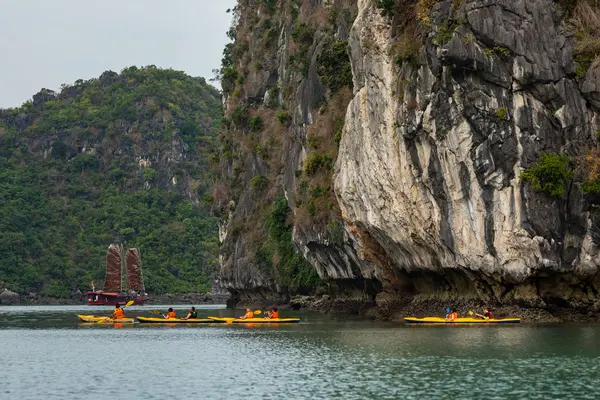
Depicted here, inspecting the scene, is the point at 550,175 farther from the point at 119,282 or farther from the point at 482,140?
the point at 119,282

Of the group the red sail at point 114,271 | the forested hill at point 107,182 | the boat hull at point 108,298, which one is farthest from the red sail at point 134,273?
the forested hill at point 107,182

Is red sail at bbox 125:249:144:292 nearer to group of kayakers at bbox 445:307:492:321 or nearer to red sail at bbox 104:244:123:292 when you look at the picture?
red sail at bbox 104:244:123:292

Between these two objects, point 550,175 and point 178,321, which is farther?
point 178,321

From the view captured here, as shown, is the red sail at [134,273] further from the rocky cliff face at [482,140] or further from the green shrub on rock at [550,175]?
the green shrub on rock at [550,175]

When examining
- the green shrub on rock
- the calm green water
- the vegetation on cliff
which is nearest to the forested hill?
the vegetation on cliff

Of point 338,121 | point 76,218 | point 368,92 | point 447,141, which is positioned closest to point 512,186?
point 447,141

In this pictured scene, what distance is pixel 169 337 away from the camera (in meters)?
45.3

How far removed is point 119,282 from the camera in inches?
4756

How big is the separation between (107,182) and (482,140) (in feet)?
384

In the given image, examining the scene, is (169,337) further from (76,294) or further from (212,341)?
(76,294)

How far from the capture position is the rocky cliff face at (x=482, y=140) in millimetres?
41594

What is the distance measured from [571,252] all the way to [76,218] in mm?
111319

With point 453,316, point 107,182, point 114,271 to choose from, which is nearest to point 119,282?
point 114,271

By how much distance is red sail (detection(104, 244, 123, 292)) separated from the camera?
119 metres
